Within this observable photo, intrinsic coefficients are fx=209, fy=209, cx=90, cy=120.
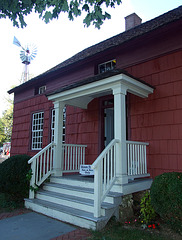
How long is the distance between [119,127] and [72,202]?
1.92 meters

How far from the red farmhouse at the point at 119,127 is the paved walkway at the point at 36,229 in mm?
211

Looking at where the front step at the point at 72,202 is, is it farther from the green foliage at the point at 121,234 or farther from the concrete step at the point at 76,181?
the green foliage at the point at 121,234

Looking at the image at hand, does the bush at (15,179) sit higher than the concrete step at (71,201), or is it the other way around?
the bush at (15,179)

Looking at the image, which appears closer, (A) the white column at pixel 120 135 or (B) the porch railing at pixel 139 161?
(A) the white column at pixel 120 135

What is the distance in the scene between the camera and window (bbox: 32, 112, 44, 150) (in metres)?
9.15

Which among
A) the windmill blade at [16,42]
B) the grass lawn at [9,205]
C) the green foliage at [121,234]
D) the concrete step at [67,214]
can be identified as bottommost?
the grass lawn at [9,205]

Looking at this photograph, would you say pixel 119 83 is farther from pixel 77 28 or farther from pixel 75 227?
pixel 75 227

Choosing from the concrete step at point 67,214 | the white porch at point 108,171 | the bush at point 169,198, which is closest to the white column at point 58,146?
the white porch at point 108,171

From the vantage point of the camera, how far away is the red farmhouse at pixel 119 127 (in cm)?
431

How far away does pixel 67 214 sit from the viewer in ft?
13.8

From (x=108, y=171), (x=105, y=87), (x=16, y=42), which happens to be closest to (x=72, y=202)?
(x=108, y=171)

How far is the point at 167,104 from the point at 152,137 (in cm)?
90

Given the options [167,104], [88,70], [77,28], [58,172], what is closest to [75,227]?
[58,172]

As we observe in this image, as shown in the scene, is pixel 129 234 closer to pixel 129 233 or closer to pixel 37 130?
pixel 129 233
